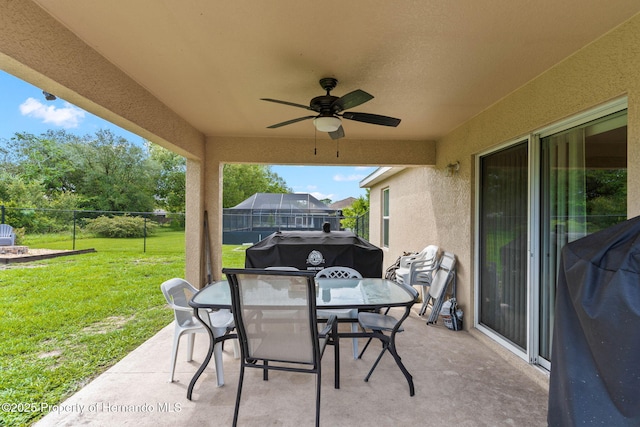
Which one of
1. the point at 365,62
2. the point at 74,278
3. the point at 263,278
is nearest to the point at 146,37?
the point at 365,62

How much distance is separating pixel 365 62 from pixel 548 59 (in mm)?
1465

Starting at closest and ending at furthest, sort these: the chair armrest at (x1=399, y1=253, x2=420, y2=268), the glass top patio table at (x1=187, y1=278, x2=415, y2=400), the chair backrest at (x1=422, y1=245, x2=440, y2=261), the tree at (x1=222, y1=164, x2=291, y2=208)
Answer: the glass top patio table at (x1=187, y1=278, x2=415, y2=400)
the chair backrest at (x1=422, y1=245, x2=440, y2=261)
the chair armrest at (x1=399, y1=253, x2=420, y2=268)
the tree at (x1=222, y1=164, x2=291, y2=208)

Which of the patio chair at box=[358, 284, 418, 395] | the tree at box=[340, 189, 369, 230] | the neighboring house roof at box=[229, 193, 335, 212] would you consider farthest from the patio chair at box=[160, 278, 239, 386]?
the neighboring house roof at box=[229, 193, 335, 212]

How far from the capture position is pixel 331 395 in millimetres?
2637

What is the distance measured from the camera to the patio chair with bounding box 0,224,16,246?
26.1ft

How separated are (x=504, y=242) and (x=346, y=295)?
6.66 feet

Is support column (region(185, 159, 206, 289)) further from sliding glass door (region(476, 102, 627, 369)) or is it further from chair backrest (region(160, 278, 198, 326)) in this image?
sliding glass door (region(476, 102, 627, 369))

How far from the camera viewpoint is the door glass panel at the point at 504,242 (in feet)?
10.9

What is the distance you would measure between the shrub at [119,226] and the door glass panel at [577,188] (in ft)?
41.2

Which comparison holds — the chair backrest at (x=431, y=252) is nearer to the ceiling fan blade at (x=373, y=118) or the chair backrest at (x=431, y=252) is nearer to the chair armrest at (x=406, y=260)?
the chair armrest at (x=406, y=260)

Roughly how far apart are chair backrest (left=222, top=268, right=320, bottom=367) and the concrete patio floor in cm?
53

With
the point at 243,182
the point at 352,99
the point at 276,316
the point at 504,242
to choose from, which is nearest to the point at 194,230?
the point at 276,316

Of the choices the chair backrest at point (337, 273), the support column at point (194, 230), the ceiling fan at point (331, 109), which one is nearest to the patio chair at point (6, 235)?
the support column at point (194, 230)

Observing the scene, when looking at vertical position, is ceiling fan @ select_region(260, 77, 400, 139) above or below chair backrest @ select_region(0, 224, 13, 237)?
above
